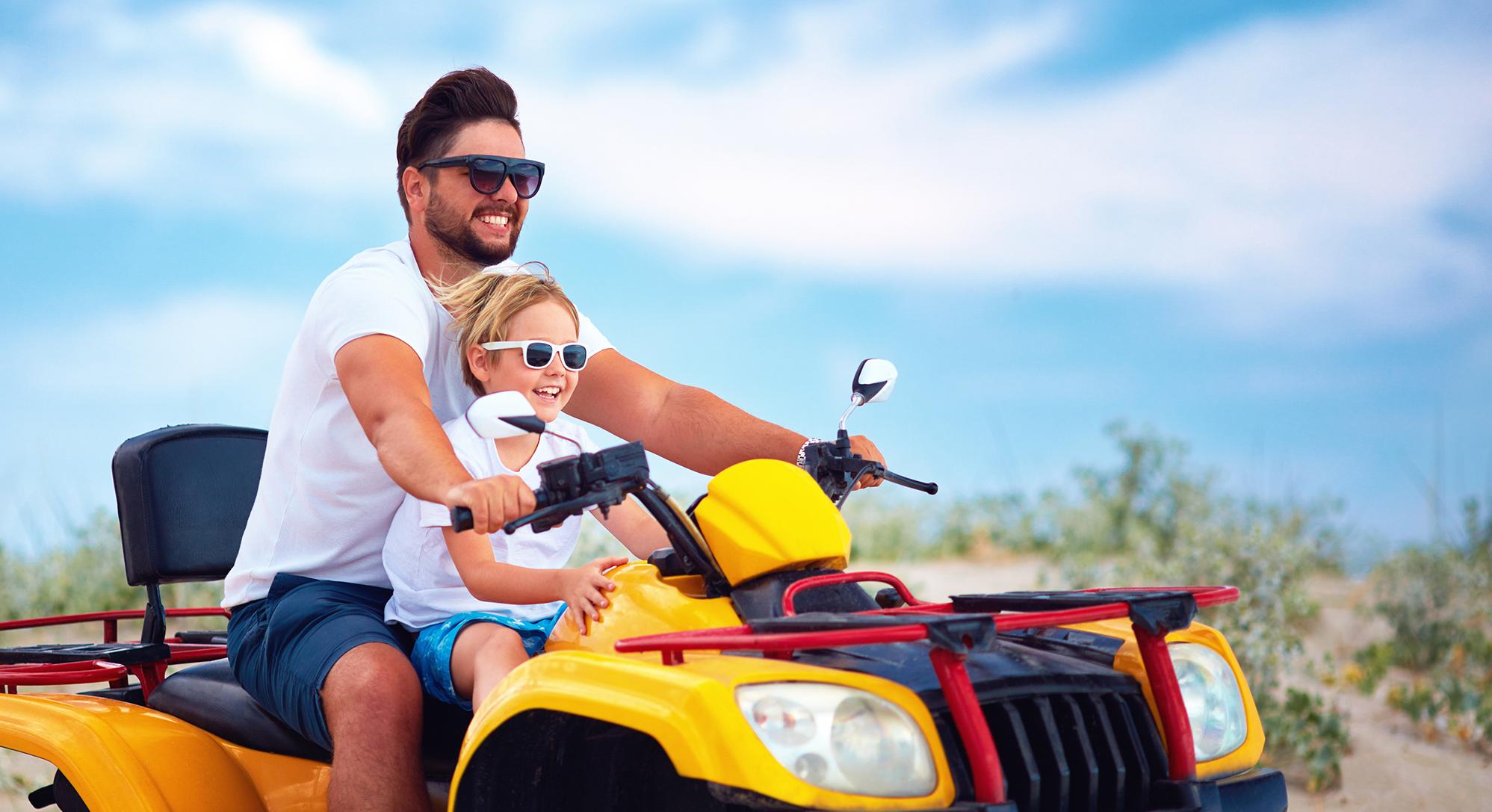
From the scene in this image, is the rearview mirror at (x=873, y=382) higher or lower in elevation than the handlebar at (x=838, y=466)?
higher

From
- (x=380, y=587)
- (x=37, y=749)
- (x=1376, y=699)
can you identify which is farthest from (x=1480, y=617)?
(x=37, y=749)

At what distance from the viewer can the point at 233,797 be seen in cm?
291

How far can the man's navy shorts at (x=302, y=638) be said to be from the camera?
8.70 feet

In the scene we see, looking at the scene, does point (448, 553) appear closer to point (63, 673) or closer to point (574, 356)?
point (574, 356)

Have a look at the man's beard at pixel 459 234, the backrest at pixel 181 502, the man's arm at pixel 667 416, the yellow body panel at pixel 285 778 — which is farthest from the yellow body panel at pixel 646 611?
the backrest at pixel 181 502

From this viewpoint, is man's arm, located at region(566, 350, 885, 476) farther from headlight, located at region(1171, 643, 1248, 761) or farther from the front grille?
the front grille

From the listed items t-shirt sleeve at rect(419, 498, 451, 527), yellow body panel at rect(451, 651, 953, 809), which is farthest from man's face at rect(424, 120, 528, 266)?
yellow body panel at rect(451, 651, 953, 809)

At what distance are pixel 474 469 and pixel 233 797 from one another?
0.91 meters

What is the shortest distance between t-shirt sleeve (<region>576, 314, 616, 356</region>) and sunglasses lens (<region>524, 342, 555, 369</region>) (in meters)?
0.99

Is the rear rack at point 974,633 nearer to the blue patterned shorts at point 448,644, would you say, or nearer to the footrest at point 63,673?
the blue patterned shorts at point 448,644

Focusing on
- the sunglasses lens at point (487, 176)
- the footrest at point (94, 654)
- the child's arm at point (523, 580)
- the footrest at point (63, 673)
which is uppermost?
the sunglasses lens at point (487, 176)

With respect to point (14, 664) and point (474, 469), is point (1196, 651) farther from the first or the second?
point (14, 664)

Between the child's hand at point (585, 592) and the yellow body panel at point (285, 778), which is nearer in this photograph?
the child's hand at point (585, 592)

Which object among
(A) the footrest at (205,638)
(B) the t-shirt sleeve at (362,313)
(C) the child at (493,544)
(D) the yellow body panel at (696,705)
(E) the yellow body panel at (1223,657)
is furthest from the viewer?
(A) the footrest at (205,638)
